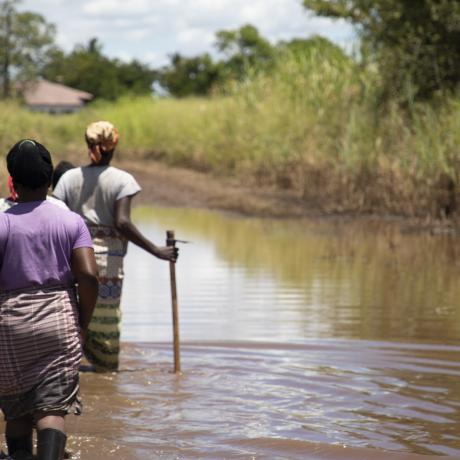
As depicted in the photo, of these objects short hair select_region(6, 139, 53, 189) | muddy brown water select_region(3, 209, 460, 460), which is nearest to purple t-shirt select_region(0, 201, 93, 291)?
short hair select_region(6, 139, 53, 189)

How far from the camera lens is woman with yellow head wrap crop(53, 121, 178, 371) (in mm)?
7164

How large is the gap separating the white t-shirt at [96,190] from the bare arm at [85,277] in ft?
7.78

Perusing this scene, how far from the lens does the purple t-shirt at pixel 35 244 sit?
182 inches

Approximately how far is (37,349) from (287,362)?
3.84m

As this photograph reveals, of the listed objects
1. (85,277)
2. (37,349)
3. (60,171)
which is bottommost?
(37,349)

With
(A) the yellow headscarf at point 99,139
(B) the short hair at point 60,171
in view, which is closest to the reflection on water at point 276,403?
(B) the short hair at point 60,171

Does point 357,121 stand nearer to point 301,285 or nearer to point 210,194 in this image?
point 210,194

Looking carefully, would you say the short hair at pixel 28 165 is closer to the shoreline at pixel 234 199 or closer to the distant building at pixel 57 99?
the shoreline at pixel 234 199

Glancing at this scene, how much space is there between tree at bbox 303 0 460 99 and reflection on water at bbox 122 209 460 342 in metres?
2.61

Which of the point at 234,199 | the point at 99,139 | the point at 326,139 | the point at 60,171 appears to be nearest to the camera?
the point at 99,139

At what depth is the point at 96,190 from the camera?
7.19m

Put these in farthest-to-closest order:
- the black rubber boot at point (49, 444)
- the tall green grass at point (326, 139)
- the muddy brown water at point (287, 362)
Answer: the tall green grass at point (326, 139), the muddy brown water at point (287, 362), the black rubber boot at point (49, 444)

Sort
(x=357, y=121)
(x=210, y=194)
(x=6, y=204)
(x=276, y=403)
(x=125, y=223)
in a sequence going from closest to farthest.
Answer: (x=6, y=204) < (x=276, y=403) < (x=125, y=223) < (x=357, y=121) < (x=210, y=194)

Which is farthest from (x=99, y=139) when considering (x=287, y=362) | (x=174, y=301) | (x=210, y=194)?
(x=210, y=194)
